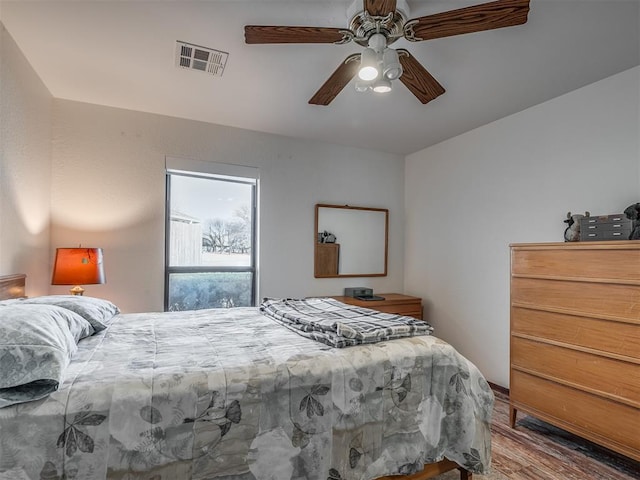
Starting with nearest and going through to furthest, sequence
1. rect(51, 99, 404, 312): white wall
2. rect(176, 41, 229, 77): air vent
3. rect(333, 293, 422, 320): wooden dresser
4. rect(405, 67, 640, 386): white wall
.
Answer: rect(176, 41, 229, 77): air vent
rect(405, 67, 640, 386): white wall
rect(51, 99, 404, 312): white wall
rect(333, 293, 422, 320): wooden dresser

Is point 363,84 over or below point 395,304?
over

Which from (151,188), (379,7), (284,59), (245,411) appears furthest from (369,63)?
(151,188)

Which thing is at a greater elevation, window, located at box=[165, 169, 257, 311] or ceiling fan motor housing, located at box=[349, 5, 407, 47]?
ceiling fan motor housing, located at box=[349, 5, 407, 47]

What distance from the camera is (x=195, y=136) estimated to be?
335 cm

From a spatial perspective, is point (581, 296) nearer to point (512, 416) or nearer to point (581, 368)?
point (581, 368)

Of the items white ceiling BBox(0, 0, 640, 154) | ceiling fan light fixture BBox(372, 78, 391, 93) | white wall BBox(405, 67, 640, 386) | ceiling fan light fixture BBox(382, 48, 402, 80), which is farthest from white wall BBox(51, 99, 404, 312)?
ceiling fan light fixture BBox(382, 48, 402, 80)

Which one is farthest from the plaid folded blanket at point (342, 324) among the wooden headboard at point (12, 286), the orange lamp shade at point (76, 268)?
the wooden headboard at point (12, 286)

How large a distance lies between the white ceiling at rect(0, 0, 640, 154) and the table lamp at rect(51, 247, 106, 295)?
4.26ft

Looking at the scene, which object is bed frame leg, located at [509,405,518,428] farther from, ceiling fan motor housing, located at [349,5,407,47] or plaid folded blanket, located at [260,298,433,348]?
ceiling fan motor housing, located at [349,5,407,47]

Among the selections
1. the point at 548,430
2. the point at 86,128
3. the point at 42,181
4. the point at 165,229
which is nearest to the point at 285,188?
the point at 165,229

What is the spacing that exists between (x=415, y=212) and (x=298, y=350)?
3143mm

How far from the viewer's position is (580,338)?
6.92ft

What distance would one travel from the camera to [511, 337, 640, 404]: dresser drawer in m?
1.88

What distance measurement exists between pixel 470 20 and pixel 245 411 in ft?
6.30
